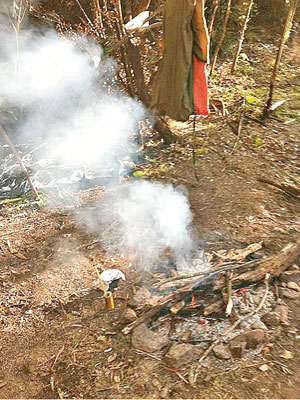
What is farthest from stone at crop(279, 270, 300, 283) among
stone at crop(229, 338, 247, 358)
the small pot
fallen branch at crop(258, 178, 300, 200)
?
the small pot

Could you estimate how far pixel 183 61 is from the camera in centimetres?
338

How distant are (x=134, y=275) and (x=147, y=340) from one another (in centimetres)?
90

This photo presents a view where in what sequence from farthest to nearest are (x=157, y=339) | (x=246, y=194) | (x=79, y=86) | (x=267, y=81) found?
1. (x=267, y=81)
2. (x=79, y=86)
3. (x=246, y=194)
4. (x=157, y=339)

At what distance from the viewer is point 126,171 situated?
18.3 ft

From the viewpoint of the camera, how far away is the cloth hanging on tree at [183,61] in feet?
10.6

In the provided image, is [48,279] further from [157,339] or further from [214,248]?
[214,248]

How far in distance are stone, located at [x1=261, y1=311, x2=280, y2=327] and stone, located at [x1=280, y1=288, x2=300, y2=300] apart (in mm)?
261

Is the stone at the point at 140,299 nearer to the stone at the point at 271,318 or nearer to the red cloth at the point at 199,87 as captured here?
the stone at the point at 271,318

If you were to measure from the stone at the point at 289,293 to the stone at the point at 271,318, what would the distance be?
261mm

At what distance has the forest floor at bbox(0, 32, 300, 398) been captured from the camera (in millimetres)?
2506

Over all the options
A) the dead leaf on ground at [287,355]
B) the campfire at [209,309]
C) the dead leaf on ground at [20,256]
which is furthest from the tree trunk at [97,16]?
the dead leaf on ground at [287,355]

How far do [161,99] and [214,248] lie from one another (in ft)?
5.87

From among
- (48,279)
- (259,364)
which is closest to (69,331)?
(48,279)

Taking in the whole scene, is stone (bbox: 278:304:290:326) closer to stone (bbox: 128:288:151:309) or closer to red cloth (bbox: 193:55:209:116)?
stone (bbox: 128:288:151:309)
